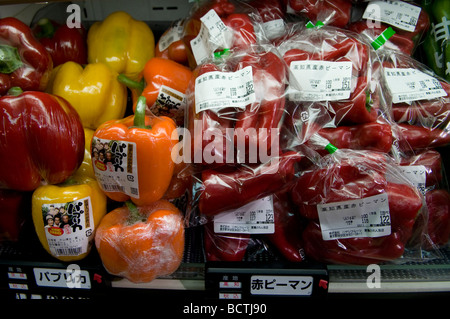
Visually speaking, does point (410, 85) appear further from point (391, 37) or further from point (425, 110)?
point (391, 37)

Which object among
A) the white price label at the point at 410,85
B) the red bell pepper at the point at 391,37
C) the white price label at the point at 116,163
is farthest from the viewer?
the red bell pepper at the point at 391,37

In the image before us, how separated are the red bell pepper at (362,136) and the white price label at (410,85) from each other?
0.13 m

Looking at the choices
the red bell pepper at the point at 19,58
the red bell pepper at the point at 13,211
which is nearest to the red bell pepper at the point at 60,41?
the red bell pepper at the point at 19,58

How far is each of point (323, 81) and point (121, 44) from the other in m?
0.72

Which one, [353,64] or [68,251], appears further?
[353,64]

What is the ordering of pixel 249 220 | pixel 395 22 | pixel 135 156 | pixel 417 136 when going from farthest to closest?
pixel 395 22, pixel 417 136, pixel 249 220, pixel 135 156

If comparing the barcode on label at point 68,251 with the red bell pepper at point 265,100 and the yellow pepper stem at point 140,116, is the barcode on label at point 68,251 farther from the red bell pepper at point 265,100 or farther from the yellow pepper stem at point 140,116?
the red bell pepper at point 265,100

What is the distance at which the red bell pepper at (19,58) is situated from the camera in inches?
39.2

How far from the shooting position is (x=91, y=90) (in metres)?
1.13

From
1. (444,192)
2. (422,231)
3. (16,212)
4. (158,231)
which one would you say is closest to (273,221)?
(158,231)

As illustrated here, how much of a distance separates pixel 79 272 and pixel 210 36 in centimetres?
72

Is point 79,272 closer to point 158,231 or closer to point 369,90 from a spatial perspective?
point 158,231

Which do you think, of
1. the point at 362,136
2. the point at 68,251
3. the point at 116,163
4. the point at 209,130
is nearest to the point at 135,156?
the point at 116,163

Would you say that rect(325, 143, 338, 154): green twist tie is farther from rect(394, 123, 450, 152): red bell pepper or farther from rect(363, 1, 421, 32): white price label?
rect(363, 1, 421, 32): white price label
